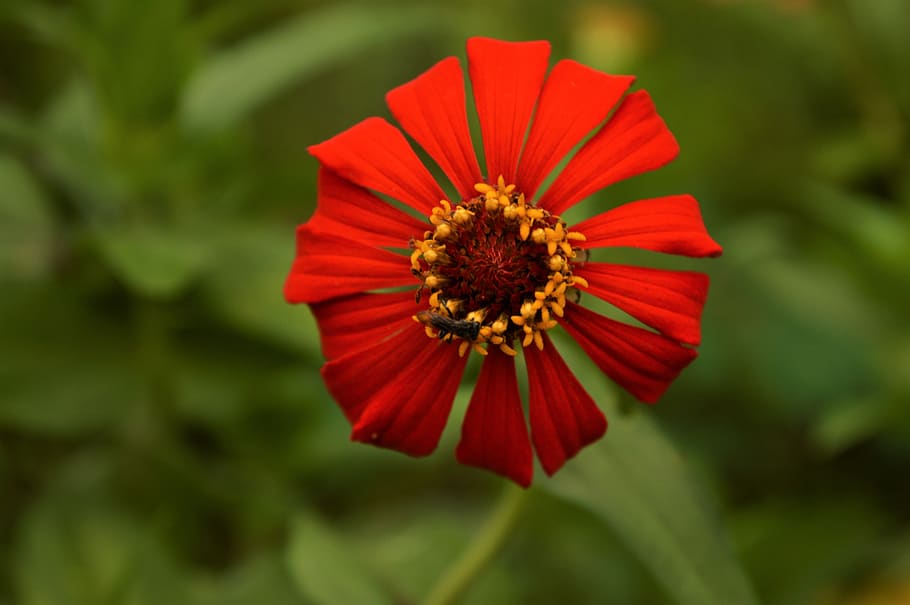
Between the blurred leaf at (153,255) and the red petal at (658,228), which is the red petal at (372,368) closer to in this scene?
the red petal at (658,228)

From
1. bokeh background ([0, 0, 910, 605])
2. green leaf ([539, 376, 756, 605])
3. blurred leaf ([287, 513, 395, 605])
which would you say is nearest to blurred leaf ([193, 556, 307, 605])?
bokeh background ([0, 0, 910, 605])

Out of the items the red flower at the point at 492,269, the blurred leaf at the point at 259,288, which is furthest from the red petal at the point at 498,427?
the blurred leaf at the point at 259,288

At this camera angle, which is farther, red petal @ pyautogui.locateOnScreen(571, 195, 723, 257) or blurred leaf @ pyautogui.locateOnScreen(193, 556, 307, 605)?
blurred leaf @ pyautogui.locateOnScreen(193, 556, 307, 605)

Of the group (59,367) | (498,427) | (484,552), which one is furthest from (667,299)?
(59,367)

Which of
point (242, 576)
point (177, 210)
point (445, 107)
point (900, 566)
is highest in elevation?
point (445, 107)

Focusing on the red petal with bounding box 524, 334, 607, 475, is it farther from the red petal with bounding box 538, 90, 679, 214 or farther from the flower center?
the red petal with bounding box 538, 90, 679, 214

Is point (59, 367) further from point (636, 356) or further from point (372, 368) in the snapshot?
point (636, 356)

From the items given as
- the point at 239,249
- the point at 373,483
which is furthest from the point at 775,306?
the point at 239,249

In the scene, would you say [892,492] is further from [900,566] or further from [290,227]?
[290,227]
